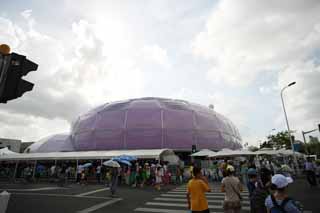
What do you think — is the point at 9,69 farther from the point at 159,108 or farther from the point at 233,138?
the point at 233,138

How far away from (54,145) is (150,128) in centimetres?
1732

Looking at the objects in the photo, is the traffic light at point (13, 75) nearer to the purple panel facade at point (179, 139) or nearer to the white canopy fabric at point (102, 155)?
the white canopy fabric at point (102, 155)

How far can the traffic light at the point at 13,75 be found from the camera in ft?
10.6

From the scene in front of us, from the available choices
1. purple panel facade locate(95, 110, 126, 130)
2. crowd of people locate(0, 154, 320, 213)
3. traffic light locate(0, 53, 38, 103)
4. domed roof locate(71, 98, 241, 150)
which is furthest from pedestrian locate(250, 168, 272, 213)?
purple panel facade locate(95, 110, 126, 130)

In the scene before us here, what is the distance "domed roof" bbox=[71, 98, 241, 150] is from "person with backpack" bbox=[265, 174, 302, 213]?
24.3 metres

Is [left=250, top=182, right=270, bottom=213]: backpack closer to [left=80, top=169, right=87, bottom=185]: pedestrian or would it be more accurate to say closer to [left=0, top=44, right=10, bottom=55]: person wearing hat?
[left=0, top=44, right=10, bottom=55]: person wearing hat

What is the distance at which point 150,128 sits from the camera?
27938 mm

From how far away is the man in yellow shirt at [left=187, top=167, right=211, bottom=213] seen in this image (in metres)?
4.27

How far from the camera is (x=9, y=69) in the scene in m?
3.28

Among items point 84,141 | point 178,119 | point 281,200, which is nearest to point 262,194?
point 281,200

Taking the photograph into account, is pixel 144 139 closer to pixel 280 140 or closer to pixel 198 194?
pixel 198 194

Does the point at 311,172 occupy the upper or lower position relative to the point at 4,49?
lower

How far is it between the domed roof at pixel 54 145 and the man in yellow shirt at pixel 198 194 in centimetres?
3093

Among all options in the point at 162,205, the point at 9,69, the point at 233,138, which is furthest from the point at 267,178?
the point at 233,138
